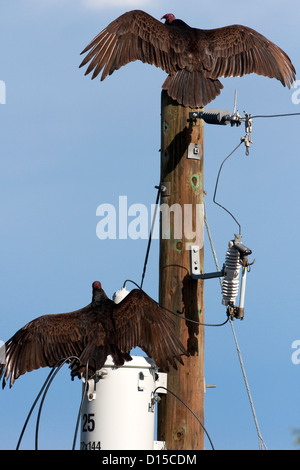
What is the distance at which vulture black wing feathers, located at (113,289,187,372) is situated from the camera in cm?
845

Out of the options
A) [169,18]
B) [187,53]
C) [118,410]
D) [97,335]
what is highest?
[169,18]

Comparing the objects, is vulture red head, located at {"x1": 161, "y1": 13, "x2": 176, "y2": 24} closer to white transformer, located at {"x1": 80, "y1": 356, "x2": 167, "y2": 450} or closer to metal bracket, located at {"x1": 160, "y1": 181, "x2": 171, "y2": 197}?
metal bracket, located at {"x1": 160, "y1": 181, "x2": 171, "y2": 197}

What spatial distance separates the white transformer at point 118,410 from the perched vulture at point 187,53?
253 cm

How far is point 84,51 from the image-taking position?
9.46m

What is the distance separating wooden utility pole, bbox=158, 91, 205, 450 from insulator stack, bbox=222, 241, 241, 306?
0.94ft

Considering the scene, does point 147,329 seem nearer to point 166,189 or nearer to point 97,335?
point 97,335

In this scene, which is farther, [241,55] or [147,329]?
[241,55]

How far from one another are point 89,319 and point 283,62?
10.9 feet

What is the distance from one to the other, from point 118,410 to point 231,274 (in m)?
1.52

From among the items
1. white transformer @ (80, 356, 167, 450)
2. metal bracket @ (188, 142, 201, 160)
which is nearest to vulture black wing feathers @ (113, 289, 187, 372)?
white transformer @ (80, 356, 167, 450)

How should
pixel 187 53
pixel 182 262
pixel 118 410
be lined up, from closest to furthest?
pixel 118 410 < pixel 182 262 < pixel 187 53

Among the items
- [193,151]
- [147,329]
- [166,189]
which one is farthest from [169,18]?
[147,329]

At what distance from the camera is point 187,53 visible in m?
9.44

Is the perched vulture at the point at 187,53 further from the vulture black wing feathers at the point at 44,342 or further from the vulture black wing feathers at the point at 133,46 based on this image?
the vulture black wing feathers at the point at 44,342
